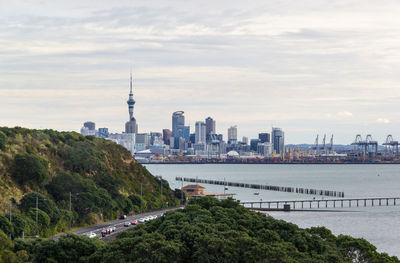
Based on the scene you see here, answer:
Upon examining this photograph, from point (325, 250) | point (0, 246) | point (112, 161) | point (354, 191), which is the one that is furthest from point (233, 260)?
point (354, 191)

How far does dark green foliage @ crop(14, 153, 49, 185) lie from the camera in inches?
3605

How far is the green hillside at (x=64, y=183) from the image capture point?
79625 millimetres

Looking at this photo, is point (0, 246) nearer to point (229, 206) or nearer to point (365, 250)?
point (229, 206)

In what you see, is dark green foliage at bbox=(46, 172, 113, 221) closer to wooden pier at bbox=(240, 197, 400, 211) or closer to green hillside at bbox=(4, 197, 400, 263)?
green hillside at bbox=(4, 197, 400, 263)

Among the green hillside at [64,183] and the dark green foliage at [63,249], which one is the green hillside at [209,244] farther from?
the green hillside at [64,183]

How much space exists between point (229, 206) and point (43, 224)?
2544 cm

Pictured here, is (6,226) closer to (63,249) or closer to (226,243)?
(63,249)

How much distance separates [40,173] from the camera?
9238 cm

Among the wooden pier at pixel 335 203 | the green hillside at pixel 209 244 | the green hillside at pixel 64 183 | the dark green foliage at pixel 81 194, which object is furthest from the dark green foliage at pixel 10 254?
the wooden pier at pixel 335 203

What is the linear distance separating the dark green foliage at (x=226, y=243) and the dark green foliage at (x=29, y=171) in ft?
137

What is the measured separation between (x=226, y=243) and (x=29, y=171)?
179 ft

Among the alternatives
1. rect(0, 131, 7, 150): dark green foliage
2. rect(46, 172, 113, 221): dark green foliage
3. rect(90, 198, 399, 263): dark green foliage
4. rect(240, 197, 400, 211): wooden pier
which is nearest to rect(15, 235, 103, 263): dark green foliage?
rect(90, 198, 399, 263): dark green foliage

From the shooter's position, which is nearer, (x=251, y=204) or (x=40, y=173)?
(x=40, y=173)

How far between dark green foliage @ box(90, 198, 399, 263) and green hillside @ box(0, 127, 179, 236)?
23966 mm
